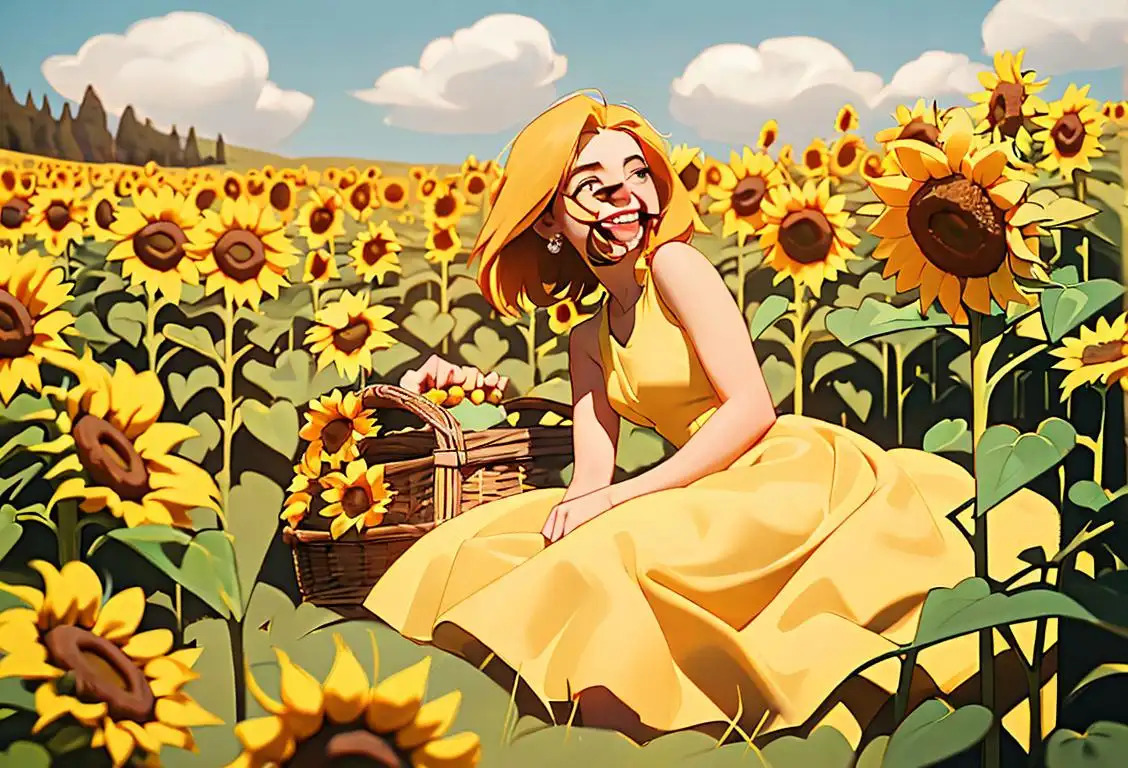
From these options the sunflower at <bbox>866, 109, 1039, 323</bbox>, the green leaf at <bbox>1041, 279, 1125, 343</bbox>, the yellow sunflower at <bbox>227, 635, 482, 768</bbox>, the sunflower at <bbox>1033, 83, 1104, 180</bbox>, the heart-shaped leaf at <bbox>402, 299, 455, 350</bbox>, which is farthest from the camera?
the heart-shaped leaf at <bbox>402, 299, 455, 350</bbox>

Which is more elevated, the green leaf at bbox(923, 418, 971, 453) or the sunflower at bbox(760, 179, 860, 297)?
the sunflower at bbox(760, 179, 860, 297)

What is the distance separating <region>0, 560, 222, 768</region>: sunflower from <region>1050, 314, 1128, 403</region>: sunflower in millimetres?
1347

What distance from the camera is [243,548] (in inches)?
62.3

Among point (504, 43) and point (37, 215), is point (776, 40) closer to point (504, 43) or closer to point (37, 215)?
point (504, 43)

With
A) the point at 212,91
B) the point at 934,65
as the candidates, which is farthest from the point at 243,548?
the point at 934,65

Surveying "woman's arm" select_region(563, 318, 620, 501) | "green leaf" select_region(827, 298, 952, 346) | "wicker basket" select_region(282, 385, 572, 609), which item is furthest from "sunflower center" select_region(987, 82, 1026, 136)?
"wicker basket" select_region(282, 385, 572, 609)

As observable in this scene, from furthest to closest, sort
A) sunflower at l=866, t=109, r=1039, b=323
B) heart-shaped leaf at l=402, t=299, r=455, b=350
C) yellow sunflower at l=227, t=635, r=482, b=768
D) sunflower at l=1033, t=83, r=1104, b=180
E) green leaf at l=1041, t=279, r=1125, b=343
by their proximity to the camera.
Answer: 1. heart-shaped leaf at l=402, t=299, r=455, b=350
2. sunflower at l=1033, t=83, r=1104, b=180
3. green leaf at l=1041, t=279, r=1125, b=343
4. sunflower at l=866, t=109, r=1039, b=323
5. yellow sunflower at l=227, t=635, r=482, b=768

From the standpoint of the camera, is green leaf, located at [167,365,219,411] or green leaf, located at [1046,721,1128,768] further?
green leaf, located at [167,365,219,411]

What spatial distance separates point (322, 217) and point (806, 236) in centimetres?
77

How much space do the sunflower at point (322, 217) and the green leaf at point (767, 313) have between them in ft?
2.23

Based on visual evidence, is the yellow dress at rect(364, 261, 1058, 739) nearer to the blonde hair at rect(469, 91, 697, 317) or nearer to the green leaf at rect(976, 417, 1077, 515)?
the green leaf at rect(976, 417, 1077, 515)

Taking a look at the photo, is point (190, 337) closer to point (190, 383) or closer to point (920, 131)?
point (190, 383)

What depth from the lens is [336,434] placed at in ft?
5.20

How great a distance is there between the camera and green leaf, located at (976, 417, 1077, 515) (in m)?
1.27
